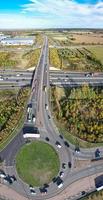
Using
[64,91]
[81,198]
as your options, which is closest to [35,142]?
[81,198]

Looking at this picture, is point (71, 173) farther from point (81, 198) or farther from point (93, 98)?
point (93, 98)

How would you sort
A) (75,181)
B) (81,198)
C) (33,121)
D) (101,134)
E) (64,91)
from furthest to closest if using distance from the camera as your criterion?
1. (64,91)
2. (33,121)
3. (101,134)
4. (75,181)
5. (81,198)

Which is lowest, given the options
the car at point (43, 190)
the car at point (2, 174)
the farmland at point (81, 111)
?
the car at point (43, 190)

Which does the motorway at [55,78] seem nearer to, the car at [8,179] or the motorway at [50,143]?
the motorway at [50,143]

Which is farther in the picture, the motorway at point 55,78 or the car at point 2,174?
the motorway at point 55,78

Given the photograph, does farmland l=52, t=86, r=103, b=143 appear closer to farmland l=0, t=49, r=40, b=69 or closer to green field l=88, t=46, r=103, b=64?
farmland l=0, t=49, r=40, b=69

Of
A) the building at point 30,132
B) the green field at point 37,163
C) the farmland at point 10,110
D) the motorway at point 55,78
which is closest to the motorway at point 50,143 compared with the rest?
the building at point 30,132

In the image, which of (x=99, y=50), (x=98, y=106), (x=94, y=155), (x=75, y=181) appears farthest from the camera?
(x=99, y=50)
